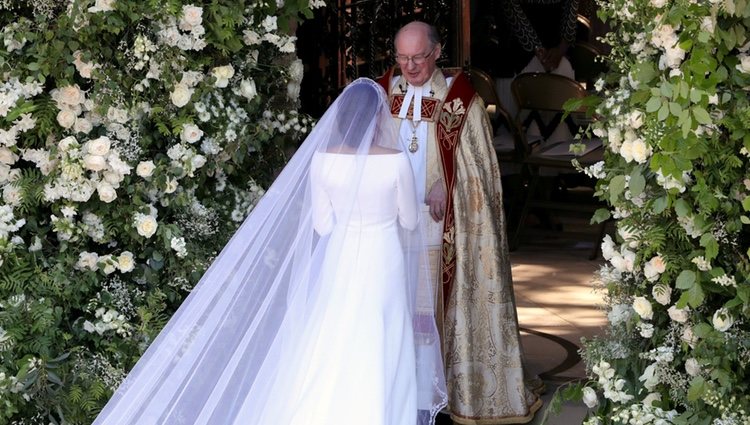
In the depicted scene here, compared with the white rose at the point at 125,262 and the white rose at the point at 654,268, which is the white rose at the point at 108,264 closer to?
the white rose at the point at 125,262

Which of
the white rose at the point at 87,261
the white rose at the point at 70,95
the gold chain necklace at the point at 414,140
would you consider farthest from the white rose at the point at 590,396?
the white rose at the point at 70,95

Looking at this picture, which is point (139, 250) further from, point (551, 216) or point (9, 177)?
point (551, 216)

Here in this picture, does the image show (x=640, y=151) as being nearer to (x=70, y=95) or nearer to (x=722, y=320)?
(x=722, y=320)

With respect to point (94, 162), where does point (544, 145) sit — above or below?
below

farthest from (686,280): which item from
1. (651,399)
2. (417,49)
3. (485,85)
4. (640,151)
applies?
(485,85)

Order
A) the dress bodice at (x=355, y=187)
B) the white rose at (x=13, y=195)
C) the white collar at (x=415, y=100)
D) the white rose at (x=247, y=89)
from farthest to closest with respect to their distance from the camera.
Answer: the white collar at (x=415, y=100) < the white rose at (x=247, y=89) < the white rose at (x=13, y=195) < the dress bodice at (x=355, y=187)

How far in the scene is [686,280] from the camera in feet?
12.3

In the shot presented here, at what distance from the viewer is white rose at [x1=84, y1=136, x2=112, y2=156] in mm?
4879

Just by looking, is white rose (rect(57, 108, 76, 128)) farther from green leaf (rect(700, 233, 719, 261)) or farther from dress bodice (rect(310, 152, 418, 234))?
green leaf (rect(700, 233, 719, 261))

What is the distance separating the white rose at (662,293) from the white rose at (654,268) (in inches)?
1.3

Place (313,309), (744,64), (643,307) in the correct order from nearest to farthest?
1. (744,64)
2. (643,307)
3. (313,309)

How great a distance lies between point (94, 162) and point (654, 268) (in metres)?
2.18

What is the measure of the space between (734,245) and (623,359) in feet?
2.27

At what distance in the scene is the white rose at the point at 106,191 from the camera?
4.94m
